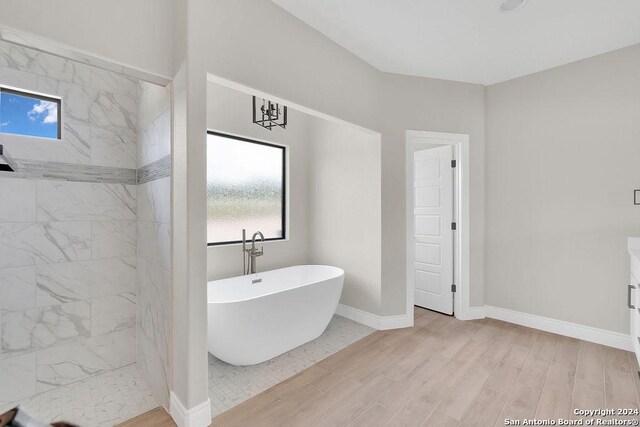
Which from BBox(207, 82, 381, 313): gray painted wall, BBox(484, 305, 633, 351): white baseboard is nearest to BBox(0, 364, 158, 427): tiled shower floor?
BBox(207, 82, 381, 313): gray painted wall

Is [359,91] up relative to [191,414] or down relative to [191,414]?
up

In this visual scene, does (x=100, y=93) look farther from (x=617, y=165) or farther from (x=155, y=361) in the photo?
(x=617, y=165)

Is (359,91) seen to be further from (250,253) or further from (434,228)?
(250,253)

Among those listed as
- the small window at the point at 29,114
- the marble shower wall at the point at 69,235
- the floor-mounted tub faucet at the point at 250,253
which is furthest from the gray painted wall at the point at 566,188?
the small window at the point at 29,114

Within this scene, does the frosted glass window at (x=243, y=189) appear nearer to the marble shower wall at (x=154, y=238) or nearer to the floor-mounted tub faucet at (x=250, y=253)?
the floor-mounted tub faucet at (x=250, y=253)

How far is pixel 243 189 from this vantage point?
136 inches

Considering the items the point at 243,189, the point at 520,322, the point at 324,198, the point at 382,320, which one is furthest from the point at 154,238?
the point at 520,322

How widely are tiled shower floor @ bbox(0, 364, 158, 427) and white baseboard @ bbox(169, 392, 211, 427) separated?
31 centimetres

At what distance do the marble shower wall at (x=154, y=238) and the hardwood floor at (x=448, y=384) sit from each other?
0.49 meters

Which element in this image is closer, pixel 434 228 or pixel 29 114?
pixel 29 114

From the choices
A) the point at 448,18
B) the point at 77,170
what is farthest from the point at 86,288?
the point at 448,18

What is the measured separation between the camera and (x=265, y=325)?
234 cm

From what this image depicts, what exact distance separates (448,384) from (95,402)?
247cm

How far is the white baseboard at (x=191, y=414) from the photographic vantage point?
67.4 inches
